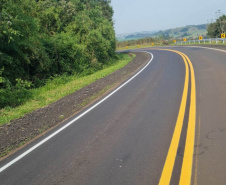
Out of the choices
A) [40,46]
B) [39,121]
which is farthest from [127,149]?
[40,46]

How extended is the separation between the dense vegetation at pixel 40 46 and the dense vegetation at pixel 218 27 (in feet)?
116

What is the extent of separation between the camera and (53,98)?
432 inches

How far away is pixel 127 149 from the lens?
16.0ft

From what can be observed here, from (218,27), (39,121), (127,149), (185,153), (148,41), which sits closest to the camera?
(185,153)

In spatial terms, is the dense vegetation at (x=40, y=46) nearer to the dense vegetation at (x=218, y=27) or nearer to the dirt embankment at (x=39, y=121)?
the dirt embankment at (x=39, y=121)

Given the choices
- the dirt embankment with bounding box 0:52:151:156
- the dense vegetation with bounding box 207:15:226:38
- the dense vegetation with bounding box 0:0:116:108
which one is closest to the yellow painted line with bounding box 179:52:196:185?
the dirt embankment with bounding box 0:52:151:156

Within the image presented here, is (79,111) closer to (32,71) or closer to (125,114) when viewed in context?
(125,114)

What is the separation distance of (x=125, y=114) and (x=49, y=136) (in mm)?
2377

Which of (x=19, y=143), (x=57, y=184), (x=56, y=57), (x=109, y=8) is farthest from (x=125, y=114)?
(x=109, y=8)

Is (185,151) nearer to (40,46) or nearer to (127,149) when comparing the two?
(127,149)

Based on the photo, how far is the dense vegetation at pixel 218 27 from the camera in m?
52.2

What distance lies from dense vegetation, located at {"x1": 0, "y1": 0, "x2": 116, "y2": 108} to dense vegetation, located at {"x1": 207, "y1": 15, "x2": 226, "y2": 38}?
35346 mm

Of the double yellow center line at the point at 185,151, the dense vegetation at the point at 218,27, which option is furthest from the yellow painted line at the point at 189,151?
the dense vegetation at the point at 218,27

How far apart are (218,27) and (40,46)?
52.2m
